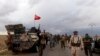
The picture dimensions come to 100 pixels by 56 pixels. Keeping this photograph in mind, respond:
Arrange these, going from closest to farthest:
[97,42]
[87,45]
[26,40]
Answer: [87,45], [97,42], [26,40]

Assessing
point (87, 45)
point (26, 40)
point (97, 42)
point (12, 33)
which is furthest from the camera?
point (12, 33)

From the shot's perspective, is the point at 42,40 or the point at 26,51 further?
the point at 26,51

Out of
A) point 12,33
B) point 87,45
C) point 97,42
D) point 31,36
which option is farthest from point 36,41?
point 87,45

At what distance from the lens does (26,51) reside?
34.7m

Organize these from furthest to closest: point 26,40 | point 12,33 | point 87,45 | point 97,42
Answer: point 12,33 → point 26,40 → point 97,42 → point 87,45

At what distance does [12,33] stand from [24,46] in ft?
10.4

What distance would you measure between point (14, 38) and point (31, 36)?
1782 mm

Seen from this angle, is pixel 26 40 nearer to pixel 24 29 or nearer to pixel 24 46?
pixel 24 46

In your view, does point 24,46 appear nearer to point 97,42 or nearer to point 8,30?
point 8,30

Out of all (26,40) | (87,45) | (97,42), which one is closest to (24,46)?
(26,40)

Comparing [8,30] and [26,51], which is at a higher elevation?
[8,30]

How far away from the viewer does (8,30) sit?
36469mm

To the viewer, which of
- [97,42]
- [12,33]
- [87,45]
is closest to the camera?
[87,45]

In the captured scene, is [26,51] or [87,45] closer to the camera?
[87,45]
